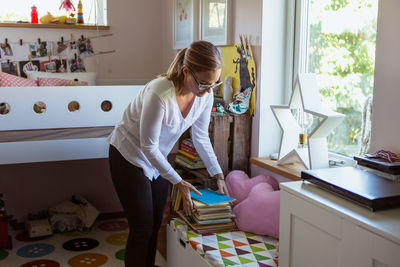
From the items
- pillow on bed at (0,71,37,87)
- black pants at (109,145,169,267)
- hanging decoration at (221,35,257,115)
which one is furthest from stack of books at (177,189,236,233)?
pillow on bed at (0,71,37,87)

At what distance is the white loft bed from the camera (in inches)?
92.9

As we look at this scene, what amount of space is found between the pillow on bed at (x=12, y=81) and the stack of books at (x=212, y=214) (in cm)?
→ 155

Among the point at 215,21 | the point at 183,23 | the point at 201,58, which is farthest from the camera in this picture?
the point at 183,23

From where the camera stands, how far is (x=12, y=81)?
2.93 m

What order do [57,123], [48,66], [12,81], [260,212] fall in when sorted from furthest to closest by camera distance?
[48,66]
[12,81]
[57,123]
[260,212]

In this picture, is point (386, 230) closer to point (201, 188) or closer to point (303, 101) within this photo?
point (303, 101)

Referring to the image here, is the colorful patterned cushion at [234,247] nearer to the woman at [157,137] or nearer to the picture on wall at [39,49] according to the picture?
the woman at [157,137]

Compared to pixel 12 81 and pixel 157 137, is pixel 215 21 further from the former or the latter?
pixel 12 81

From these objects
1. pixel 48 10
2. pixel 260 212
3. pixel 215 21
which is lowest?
pixel 260 212

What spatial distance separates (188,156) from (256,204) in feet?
1.86

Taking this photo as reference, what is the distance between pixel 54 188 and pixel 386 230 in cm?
271

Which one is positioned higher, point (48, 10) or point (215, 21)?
point (48, 10)

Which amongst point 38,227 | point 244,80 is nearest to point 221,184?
point 244,80

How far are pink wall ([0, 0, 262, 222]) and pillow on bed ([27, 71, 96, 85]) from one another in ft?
0.43
